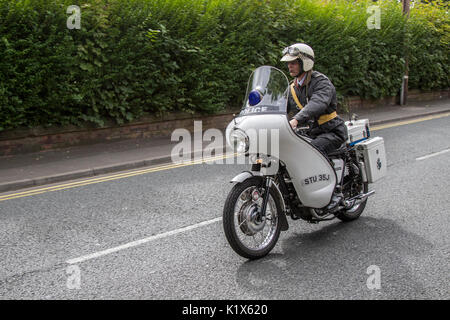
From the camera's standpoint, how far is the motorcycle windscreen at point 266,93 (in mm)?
4332

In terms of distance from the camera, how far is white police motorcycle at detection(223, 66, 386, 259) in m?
4.22

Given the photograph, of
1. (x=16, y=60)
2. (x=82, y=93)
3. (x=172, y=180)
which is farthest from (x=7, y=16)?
(x=172, y=180)

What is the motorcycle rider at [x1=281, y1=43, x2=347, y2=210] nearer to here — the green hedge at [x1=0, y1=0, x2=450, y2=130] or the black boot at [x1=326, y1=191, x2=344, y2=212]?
the black boot at [x1=326, y1=191, x2=344, y2=212]

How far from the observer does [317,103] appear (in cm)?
470

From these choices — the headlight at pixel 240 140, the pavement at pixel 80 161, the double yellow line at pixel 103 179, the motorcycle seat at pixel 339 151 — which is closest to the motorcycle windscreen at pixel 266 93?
the headlight at pixel 240 140

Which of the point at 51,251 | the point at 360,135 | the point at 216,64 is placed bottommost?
the point at 51,251

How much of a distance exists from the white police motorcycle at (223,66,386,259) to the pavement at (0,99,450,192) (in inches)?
176

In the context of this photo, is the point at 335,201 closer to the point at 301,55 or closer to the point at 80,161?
the point at 301,55

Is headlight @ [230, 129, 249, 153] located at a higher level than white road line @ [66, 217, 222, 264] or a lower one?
higher

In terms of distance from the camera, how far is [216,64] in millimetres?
11727

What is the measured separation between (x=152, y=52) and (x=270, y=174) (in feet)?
22.8

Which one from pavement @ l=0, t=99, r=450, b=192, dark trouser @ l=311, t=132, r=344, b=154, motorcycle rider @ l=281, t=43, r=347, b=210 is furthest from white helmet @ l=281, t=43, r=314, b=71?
pavement @ l=0, t=99, r=450, b=192
